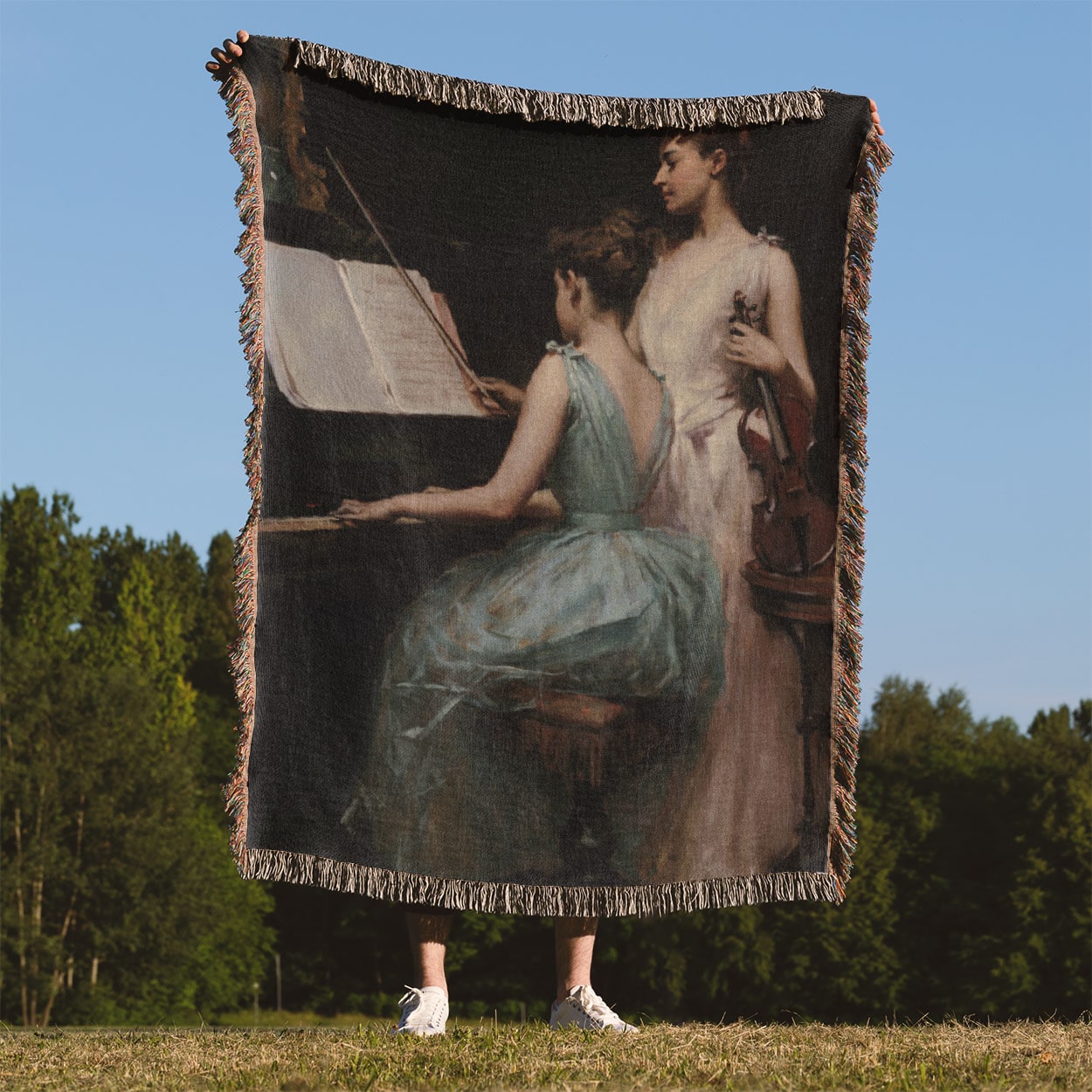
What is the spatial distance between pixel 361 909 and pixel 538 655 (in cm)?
3195

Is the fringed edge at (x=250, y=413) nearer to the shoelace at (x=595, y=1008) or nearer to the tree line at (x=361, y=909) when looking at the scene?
the shoelace at (x=595, y=1008)

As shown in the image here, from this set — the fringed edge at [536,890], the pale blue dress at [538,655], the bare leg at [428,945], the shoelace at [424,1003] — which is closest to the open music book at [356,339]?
the pale blue dress at [538,655]

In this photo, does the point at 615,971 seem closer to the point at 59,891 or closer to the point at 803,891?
the point at 59,891

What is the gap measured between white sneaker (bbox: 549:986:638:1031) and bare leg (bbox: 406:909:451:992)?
48 centimetres

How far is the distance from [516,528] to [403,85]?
200cm

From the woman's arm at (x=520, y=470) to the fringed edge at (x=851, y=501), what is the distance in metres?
1.35

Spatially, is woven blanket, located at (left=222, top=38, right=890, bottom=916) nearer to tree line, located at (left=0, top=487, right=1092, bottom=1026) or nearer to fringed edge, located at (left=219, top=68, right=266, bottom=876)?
fringed edge, located at (left=219, top=68, right=266, bottom=876)

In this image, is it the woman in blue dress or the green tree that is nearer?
the woman in blue dress

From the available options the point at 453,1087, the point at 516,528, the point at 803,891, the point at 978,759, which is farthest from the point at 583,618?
the point at 978,759

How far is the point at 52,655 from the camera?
37344 millimetres

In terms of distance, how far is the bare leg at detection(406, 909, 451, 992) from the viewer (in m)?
6.22

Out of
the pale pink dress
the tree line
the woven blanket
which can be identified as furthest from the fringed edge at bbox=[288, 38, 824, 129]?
the tree line

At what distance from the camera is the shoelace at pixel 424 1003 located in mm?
5984

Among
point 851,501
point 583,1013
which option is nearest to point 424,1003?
point 583,1013
